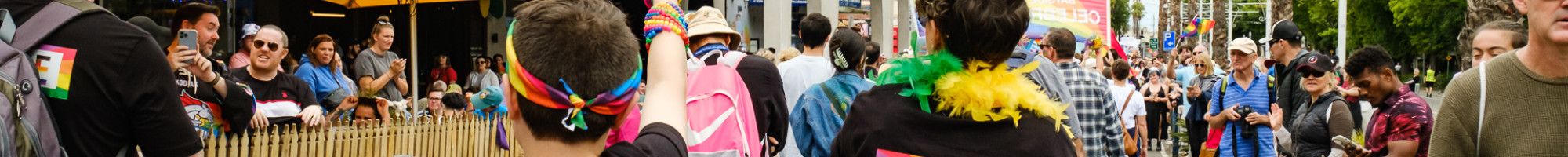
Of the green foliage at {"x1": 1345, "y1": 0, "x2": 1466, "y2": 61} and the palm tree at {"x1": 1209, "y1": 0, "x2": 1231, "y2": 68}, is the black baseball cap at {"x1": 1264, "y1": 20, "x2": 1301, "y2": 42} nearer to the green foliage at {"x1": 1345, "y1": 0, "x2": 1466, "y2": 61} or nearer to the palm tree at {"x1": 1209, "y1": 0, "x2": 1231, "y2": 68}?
the palm tree at {"x1": 1209, "y1": 0, "x2": 1231, "y2": 68}

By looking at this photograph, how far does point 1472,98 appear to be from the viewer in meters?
3.46

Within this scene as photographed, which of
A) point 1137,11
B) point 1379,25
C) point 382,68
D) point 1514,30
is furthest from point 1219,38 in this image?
point 1137,11

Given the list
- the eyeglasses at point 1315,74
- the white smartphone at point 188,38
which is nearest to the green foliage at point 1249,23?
the eyeglasses at point 1315,74

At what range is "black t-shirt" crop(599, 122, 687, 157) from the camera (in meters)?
2.72

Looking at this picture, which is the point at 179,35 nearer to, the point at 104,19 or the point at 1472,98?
the point at 104,19

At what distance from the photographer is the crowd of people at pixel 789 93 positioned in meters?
2.63

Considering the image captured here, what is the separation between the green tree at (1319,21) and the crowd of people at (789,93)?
56402 millimetres

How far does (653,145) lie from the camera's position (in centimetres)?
275

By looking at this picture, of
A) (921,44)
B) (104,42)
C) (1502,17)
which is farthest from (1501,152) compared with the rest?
(1502,17)

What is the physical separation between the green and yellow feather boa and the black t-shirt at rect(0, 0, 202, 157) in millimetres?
1706

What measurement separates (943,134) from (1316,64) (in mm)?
4947

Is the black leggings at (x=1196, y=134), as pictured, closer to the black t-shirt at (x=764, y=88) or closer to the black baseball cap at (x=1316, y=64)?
the black baseball cap at (x=1316, y=64)

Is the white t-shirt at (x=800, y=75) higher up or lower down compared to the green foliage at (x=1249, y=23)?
higher up

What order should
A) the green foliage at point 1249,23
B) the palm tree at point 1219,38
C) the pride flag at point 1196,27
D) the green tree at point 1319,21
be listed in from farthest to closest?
the green foliage at point 1249,23 → the green tree at point 1319,21 → the pride flag at point 1196,27 → the palm tree at point 1219,38
